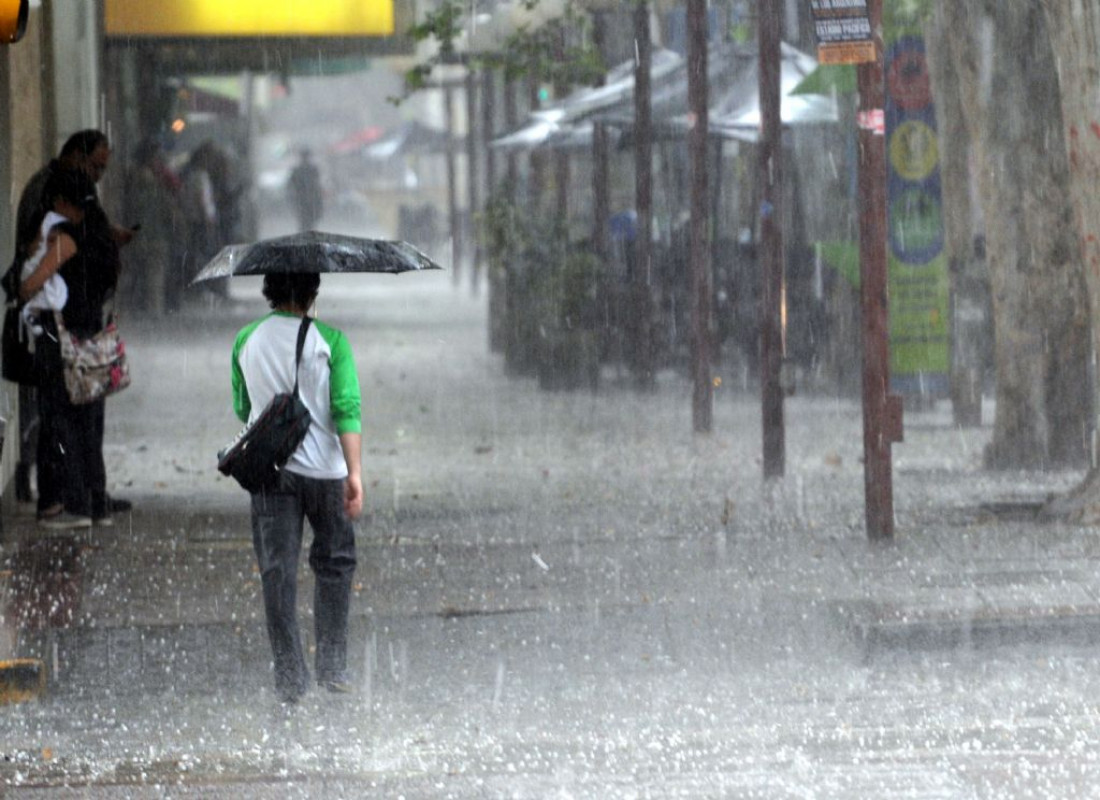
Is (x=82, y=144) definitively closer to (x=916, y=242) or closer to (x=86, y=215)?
(x=86, y=215)

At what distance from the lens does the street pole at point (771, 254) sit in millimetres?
12406

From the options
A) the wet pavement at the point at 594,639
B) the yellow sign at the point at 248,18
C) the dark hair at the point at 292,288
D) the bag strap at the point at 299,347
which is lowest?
the wet pavement at the point at 594,639

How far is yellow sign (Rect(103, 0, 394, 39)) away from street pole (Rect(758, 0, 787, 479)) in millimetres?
9224

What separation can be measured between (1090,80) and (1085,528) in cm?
207

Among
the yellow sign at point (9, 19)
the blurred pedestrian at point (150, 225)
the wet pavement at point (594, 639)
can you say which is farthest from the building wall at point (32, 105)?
the blurred pedestrian at point (150, 225)

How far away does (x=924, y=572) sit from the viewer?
925 cm

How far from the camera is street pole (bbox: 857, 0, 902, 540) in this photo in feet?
32.7

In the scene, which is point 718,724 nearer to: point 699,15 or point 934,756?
point 934,756

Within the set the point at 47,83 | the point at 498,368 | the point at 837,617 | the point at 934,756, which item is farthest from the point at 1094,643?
the point at 498,368

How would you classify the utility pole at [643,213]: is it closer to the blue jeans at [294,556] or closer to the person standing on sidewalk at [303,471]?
the person standing on sidewalk at [303,471]

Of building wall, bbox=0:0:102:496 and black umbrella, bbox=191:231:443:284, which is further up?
building wall, bbox=0:0:102:496

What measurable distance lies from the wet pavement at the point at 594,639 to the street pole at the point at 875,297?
30 cm

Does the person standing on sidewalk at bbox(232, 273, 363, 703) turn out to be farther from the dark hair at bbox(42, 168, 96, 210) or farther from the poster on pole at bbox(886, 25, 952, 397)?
the poster on pole at bbox(886, 25, 952, 397)

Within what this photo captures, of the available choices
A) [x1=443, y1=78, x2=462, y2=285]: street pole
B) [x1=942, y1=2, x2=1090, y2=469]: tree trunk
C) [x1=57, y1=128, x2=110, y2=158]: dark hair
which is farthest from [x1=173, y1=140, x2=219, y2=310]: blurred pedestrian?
[x1=57, y1=128, x2=110, y2=158]: dark hair
